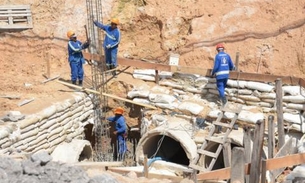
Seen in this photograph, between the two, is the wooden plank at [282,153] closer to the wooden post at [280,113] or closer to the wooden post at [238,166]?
the wooden post at [280,113]

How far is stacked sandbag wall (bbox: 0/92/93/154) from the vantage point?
7.38 metres

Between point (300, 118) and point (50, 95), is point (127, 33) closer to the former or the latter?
point (50, 95)

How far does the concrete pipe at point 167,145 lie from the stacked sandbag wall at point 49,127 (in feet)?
Result: 4.73

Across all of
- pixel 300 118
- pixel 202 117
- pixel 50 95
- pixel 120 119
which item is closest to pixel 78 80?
pixel 50 95

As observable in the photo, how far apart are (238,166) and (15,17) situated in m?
7.97

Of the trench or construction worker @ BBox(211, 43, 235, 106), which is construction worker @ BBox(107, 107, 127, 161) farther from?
construction worker @ BBox(211, 43, 235, 106)

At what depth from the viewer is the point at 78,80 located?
9.74 metres

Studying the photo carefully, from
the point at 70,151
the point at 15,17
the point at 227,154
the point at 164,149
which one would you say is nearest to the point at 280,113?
the point at 227,154

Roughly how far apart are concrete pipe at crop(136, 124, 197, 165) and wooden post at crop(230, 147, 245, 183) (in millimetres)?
2675

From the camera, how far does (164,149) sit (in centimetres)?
985

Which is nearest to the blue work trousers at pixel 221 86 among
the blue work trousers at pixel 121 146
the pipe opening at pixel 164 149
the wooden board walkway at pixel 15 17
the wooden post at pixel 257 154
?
the pipe opening at pixel 164 149

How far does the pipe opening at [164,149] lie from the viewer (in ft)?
29.8

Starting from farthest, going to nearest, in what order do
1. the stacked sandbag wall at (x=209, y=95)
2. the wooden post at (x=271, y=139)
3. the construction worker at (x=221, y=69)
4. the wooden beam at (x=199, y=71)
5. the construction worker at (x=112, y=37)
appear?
the construction worker at (x=112, y=37)
the construction worker at (x=221, y=69)
the wooden beam at (x=199, y=71)
the stacked sandbag wall at (x=209, y=95)
the wooden post at (x=271, y=139)

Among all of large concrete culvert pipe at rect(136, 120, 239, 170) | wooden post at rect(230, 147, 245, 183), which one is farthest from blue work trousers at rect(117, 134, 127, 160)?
wooden post at rect(230, 147, 245, 183)
